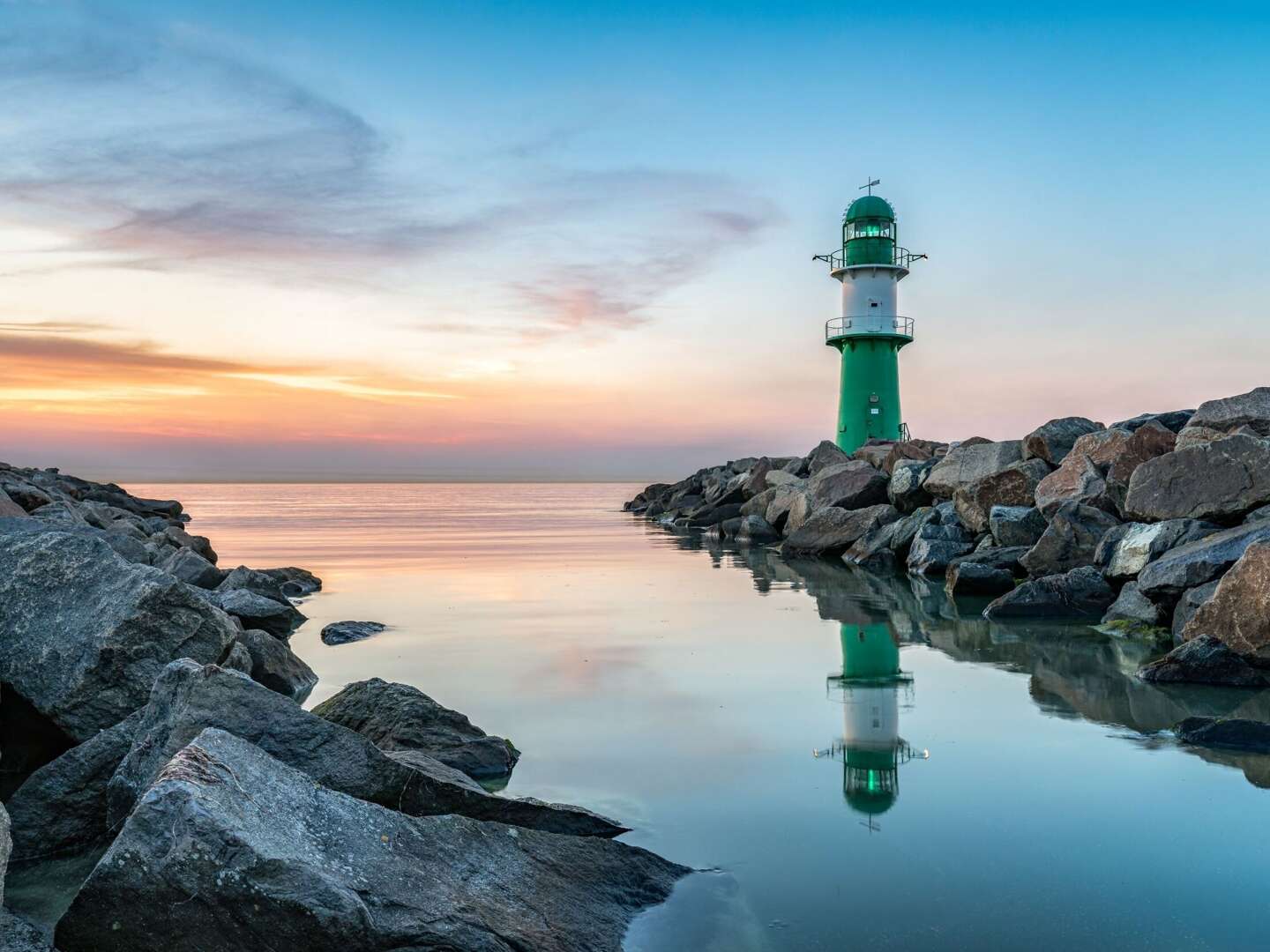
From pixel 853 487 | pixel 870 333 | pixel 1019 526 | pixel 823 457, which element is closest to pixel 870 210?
pixel 870 333

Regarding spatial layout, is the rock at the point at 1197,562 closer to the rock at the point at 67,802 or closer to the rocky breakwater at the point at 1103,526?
the rocky breakwater at the point at 1103,526

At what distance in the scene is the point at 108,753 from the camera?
4.41m

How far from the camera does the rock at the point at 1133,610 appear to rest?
A: 9.84m

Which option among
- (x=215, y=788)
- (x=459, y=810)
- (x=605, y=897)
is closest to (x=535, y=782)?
(x=459, y=810)

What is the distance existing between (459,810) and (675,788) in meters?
1.55

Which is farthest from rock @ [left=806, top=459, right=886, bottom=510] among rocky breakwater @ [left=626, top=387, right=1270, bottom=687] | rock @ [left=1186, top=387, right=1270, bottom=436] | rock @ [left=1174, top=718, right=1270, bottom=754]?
rock @ [left=1174, top=718, right=1270, bottom=754]

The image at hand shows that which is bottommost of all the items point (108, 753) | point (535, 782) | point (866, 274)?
point (535, 782)

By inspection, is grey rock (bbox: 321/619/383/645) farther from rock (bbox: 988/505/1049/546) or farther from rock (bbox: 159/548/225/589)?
rock (bbox: 988/505/1049/546)

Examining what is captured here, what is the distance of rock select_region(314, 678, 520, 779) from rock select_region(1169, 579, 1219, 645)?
20.1 ft

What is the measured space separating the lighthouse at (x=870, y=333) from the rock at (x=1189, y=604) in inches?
933

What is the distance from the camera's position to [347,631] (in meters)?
10.4

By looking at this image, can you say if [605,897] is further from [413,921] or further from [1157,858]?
[1157,858]

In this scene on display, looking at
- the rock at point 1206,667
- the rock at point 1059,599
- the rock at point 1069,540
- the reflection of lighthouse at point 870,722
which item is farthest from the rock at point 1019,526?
the rock at point 1206,667

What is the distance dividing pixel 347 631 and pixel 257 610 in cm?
95
